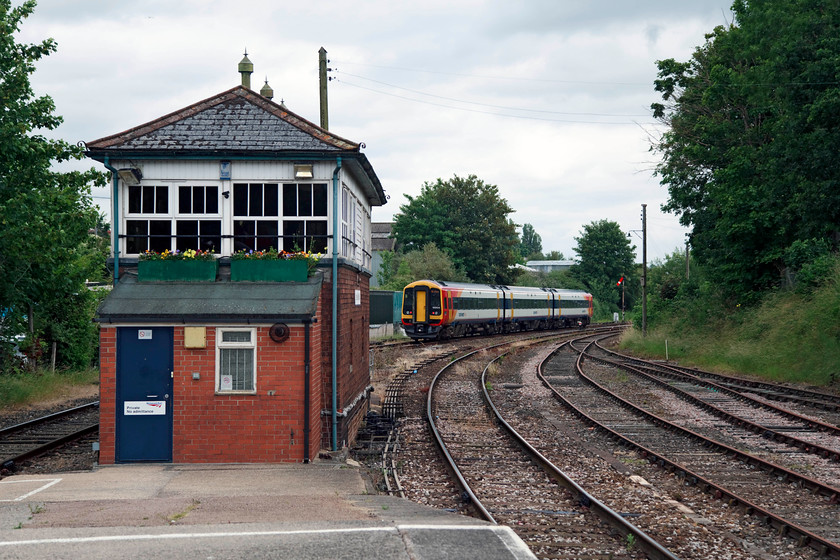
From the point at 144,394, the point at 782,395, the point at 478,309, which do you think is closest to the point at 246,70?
the point at 144,394

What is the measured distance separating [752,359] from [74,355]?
66.7ft

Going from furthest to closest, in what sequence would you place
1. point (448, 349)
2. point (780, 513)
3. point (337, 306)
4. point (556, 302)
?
point (556, 302) → point (448, 349) → point (337, 306) → point (780, 513)

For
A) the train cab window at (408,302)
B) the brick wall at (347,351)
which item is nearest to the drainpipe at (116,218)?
the brick wall at (347,351)

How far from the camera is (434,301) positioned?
36531 millimetres

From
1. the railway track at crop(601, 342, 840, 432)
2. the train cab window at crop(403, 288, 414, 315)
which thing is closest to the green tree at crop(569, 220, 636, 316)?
the train cab window at crop(403, 288, 414, 315)

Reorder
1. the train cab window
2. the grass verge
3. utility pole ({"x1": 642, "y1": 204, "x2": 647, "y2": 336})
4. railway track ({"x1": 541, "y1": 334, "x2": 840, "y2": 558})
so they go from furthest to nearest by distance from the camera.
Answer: utility pole ({"x1": 642, "y1": 204, "x2": 647, "y2": 336}) < the train cab window < the grass verge < railway track ({"x1": 541, "y1": 334, "x2": 840, "y2": 558})

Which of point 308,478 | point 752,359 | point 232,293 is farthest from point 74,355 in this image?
point 752,359

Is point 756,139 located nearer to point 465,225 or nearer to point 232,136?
point 232,136

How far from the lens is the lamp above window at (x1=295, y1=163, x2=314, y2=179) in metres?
11.8

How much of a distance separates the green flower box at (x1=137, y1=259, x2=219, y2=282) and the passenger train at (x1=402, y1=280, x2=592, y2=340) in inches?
984

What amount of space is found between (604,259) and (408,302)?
4851cm

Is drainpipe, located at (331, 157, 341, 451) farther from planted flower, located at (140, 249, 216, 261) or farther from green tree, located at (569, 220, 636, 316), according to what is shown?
green tree, located at (569, 220, 636, 316)

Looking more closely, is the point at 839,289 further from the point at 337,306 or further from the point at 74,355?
the point at 74,355

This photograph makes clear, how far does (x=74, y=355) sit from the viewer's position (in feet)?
77.9
